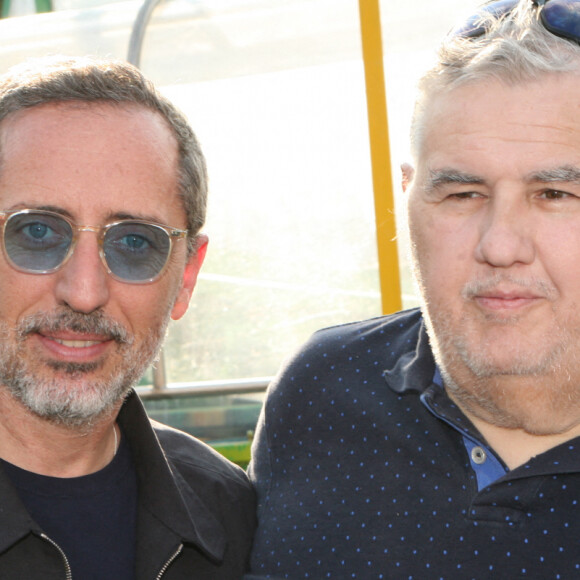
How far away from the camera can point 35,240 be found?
181 centimetres

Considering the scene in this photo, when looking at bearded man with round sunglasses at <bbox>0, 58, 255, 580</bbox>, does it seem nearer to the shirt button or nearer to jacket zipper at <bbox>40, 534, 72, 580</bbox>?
jacket zipper at <bbox>40, 534, 72, 580</bbox>

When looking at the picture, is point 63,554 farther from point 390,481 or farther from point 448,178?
point 448,178

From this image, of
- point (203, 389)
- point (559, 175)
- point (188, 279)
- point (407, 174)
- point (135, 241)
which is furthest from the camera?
point (203, 389)

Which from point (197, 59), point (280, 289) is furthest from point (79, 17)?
point (280, 289)

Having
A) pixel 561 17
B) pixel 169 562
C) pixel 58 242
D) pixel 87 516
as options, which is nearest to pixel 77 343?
pixel 58 242

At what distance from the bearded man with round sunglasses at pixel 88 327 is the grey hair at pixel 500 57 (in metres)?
0.63

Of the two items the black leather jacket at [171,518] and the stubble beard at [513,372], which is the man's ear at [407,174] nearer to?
the stubble beard at [513,372]

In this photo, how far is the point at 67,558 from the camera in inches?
69.5

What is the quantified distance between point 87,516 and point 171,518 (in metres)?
0.19

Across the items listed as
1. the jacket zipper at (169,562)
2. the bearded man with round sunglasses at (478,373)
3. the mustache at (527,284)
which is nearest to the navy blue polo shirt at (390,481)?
the bearded man with round sunglasses at (478,373)

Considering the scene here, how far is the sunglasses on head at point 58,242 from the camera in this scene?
1.82 meters

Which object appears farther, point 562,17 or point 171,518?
point 171,518

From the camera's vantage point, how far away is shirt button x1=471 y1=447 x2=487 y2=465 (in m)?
1.79

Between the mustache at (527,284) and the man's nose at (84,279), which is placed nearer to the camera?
the mustache at (527,284)
